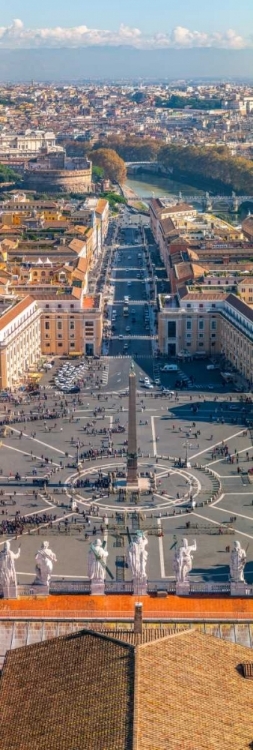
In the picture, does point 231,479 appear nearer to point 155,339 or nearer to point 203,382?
point 203,382

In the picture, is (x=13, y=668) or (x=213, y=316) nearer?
(x=13, y=668)

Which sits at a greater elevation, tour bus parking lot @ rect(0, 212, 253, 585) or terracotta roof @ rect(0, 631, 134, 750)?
terracotta roof @ rect(0, 631, 134, 750)

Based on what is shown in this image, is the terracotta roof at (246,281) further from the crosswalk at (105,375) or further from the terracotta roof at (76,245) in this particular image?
the terracotta roof at (76,245)

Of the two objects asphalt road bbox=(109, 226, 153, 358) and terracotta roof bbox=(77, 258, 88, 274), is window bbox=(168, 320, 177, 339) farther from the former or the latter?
terracotta roof bbox=(77, 258, 88, 274)

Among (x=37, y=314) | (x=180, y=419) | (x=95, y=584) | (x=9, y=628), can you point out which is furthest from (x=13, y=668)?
(x=37, y=314)

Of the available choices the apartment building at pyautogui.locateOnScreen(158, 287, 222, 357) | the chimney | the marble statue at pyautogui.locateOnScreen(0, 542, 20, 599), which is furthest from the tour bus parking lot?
the chimney

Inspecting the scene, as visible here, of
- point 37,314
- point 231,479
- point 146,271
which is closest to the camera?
point 231,479

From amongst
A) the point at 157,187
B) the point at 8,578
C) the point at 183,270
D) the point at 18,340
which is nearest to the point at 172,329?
the point at 18,340

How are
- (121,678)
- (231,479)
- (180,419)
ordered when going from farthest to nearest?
(180,419) < (231,479) < (121,678)
